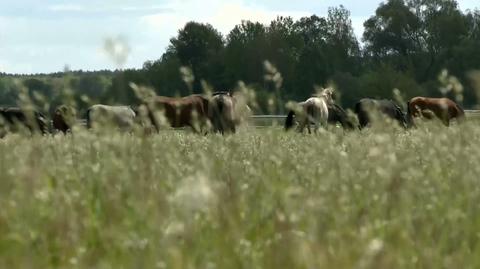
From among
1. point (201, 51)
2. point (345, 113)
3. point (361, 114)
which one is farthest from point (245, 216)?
point (201, 51)

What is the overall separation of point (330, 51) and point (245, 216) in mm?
108282

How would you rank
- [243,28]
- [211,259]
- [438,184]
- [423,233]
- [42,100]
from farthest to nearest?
[243,28] → [42,100] → [438,184] → [423,233] → [211,259]

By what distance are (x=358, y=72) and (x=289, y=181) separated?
10826 centimetres

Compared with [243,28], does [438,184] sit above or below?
below

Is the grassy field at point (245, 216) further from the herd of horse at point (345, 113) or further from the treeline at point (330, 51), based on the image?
the treeline at point (330, 51)

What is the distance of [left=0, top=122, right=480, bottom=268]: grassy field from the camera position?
379 cm

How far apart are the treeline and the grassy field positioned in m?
90.5

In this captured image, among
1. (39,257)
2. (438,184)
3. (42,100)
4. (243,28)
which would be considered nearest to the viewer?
(39,257)

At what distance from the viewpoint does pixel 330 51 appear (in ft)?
369

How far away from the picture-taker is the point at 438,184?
6.07 m

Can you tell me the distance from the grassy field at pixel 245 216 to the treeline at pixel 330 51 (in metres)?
90.5

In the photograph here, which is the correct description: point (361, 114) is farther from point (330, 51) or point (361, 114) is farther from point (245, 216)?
point (330, 51)

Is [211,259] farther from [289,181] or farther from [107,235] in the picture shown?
[289,181]

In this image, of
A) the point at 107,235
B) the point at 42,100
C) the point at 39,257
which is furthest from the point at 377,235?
the point at 42,100
